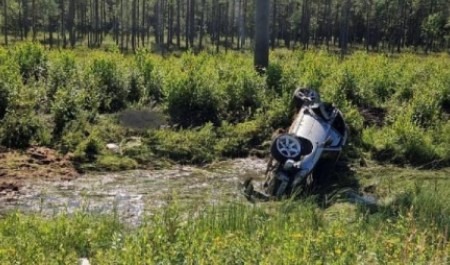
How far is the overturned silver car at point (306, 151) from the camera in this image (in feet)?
25.4

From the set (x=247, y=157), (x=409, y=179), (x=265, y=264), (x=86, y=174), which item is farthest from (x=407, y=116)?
(x=265, y=264)

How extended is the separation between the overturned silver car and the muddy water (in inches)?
23.1

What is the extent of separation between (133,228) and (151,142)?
4320mm

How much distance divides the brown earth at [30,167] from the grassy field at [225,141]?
271mm

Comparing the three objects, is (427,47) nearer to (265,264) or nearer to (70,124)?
(70,124)

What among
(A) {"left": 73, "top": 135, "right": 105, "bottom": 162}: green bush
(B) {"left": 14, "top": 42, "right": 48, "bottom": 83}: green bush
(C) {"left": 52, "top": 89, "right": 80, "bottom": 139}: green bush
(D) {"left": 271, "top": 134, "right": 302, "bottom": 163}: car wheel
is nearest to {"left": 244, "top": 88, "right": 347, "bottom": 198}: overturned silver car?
(D) {"left": 271, "top": 134, "right": 302, "bottom": 163}: car wheel

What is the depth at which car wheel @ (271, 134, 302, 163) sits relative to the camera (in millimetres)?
8008

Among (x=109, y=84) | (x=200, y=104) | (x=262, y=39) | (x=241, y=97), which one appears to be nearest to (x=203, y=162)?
(x=200, y=104)

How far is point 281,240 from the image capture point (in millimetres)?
4828

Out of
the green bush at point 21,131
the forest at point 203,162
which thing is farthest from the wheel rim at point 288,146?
the green bush at point 21,131

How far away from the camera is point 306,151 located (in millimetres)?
8219

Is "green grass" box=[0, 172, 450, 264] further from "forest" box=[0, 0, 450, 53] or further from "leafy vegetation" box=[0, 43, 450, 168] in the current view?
"forest" box=[0, 0, 450, 53]

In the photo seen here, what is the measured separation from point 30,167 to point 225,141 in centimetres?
346

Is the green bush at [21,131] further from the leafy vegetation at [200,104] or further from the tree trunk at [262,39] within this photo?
the tree trunk at [262,39]
